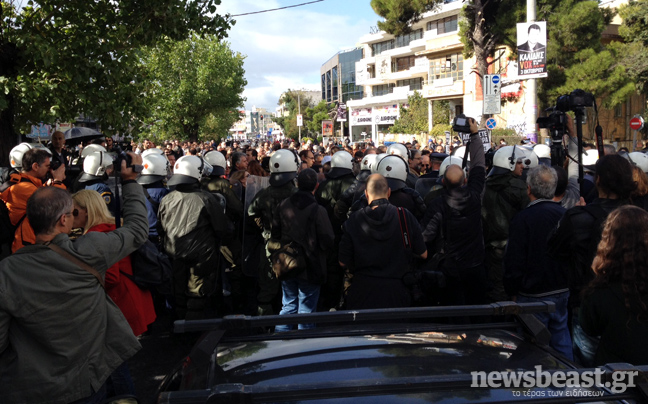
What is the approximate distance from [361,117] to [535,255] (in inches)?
2267

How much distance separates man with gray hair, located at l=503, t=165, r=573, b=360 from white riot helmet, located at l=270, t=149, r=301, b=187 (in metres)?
2.64

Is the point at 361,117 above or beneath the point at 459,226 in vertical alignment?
above

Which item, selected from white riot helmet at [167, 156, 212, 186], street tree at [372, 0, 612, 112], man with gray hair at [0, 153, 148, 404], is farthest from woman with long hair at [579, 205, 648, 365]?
street tree at [372, 0, 612, 112]

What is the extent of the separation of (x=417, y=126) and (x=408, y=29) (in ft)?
49.2

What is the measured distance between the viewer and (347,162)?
6730 mm

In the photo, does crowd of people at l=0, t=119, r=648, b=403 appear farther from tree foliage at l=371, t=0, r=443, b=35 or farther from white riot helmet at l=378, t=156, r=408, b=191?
tree foliage at l=371, t=0, r=443, b=35

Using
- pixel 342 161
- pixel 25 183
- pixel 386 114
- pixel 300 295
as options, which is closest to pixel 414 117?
pixel 386 114

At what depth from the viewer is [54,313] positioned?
2.67 metres

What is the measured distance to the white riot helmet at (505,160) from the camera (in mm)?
5809

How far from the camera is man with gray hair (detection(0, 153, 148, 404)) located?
8.55ft

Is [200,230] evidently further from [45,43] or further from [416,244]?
[45,43]

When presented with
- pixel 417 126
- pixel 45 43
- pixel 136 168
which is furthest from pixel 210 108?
pixel 136 168

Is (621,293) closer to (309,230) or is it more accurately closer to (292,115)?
(309,230)

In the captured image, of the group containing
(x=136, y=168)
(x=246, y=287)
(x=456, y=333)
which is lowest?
(x=246, y=287)
